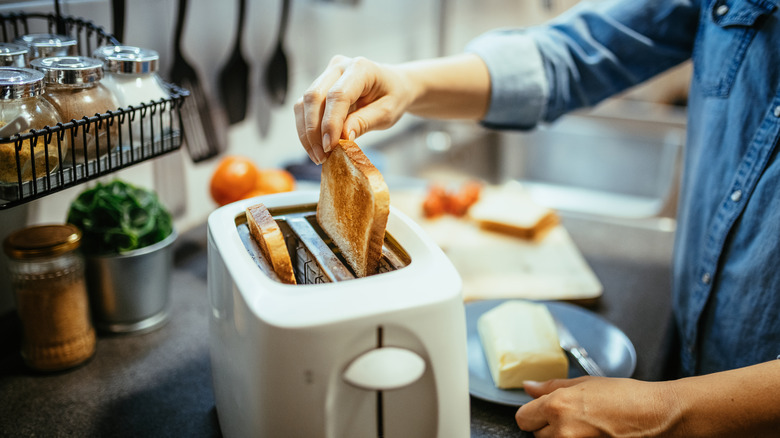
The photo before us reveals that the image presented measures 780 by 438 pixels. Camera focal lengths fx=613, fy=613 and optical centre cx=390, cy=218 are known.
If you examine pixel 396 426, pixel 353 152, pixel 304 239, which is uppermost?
pixel 353 152

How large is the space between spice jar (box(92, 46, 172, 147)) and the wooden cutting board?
2.04ft

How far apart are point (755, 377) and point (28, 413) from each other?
85cm

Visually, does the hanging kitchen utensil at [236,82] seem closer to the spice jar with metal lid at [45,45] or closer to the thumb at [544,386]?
the spice jar with metal lid at [45,45]

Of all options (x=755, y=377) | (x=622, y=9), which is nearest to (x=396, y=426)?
(x=755, y=377)

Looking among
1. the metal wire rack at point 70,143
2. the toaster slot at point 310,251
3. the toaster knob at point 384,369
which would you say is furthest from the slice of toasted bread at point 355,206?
the metal wire rack at point 70,143

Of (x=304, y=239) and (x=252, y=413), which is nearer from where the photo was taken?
(x=252, y=413)

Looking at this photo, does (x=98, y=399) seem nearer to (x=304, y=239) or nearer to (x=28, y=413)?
(x=28, y=413)

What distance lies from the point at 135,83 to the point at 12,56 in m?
0.13

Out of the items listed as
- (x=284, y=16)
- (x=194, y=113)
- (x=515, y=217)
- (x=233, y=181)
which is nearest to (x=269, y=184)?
(x=233, y=181)

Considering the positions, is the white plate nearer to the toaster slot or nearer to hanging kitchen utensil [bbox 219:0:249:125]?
the toaster slot

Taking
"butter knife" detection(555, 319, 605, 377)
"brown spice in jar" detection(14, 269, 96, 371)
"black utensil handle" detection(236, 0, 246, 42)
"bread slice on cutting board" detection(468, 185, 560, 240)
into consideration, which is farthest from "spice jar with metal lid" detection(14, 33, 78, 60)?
"bread slice on cutting board" detection(468, 185, 560, 240)

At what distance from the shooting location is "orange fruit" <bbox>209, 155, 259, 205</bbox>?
1198 mm

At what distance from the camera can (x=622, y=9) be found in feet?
3.63

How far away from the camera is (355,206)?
2.23 feet
